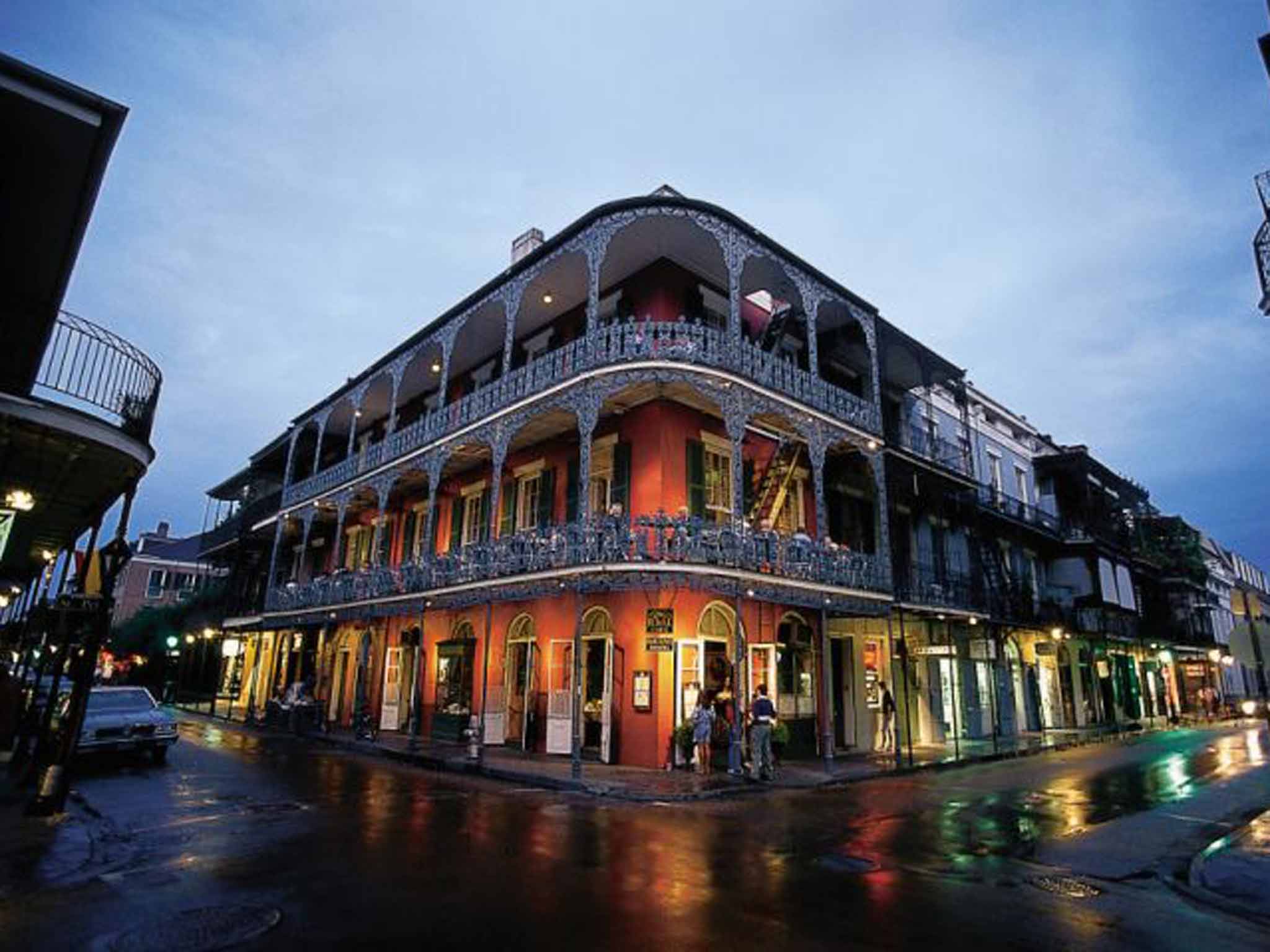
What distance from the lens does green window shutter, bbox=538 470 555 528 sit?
1816 centimetres

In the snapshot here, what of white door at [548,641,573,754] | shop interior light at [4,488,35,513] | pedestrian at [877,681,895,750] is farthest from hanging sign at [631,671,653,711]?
shop interior light at [4,488,35,513]

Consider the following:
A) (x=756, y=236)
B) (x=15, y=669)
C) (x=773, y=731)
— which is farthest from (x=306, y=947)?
(x=15, y=669)

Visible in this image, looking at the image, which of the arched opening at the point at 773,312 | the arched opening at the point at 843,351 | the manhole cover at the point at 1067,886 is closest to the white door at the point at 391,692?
the arched opening at the point at 773,312

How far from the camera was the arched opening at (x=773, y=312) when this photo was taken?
57.1 ft

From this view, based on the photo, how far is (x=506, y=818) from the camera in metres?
9.19

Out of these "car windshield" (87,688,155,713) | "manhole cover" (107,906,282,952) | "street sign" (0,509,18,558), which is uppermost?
"street sign" (0,509,18,558)

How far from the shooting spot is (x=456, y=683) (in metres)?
19.5

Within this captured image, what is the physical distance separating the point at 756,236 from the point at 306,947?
15.2 metres

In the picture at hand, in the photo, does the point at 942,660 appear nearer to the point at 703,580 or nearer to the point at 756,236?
→ the point at 703,580

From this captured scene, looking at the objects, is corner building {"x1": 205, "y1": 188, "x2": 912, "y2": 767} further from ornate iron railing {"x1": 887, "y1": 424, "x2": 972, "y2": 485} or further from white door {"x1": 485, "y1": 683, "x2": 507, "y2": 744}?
ornate iron railing {"x1": 887, "y1": 424, "x2": 972, "y2": 485}

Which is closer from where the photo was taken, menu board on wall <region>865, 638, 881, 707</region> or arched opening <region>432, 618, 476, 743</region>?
arched opening <region>432, 618, 476, 743</region>

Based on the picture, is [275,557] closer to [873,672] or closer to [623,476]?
[623,476]

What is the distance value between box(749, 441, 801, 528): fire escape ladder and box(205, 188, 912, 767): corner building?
72mm

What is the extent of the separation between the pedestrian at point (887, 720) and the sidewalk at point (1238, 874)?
9.45 meters
